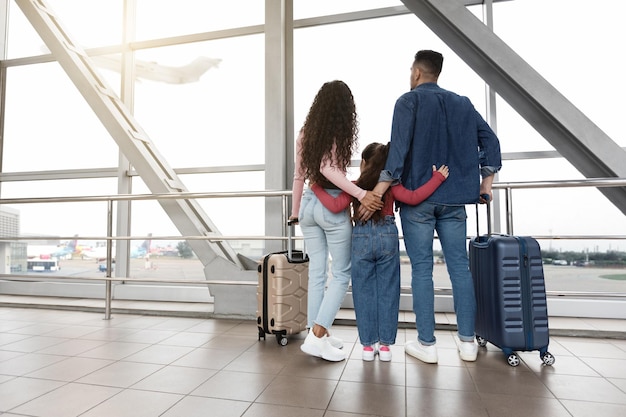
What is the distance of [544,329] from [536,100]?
1.16 metres

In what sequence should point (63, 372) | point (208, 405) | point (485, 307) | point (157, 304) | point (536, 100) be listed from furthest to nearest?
1. point (157, 304)
2. point (536, 100)
3. point (485, 307)
4. point (63, 372)
5. point (208, 405)

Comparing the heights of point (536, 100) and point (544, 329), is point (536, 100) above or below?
above

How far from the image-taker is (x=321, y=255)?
1.81 meters

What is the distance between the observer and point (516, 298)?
1.68m

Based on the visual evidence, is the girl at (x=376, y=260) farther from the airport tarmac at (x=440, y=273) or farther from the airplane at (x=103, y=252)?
the airplane at (x=103, y=252)

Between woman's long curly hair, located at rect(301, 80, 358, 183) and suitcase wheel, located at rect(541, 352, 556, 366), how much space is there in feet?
3.88

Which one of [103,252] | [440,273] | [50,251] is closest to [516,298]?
[440,273]

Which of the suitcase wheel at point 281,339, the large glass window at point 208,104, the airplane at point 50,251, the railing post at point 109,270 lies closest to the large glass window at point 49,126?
the large glass window at point 208,104

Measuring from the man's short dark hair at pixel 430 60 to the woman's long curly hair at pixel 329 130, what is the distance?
0.36 m

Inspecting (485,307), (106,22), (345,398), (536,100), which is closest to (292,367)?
(345,398)

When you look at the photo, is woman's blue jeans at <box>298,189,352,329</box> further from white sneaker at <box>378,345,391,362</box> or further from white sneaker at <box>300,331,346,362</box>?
white sneaker at <box>378,345,391,362</box>

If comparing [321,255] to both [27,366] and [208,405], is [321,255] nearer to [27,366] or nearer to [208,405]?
[208,405]

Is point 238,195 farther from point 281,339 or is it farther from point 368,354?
point 368,354

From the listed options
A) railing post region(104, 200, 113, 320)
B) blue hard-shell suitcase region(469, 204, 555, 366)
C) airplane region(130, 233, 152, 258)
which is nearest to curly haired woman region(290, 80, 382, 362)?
blue hard-shell suitcase region(469, 204, 555, 366)
